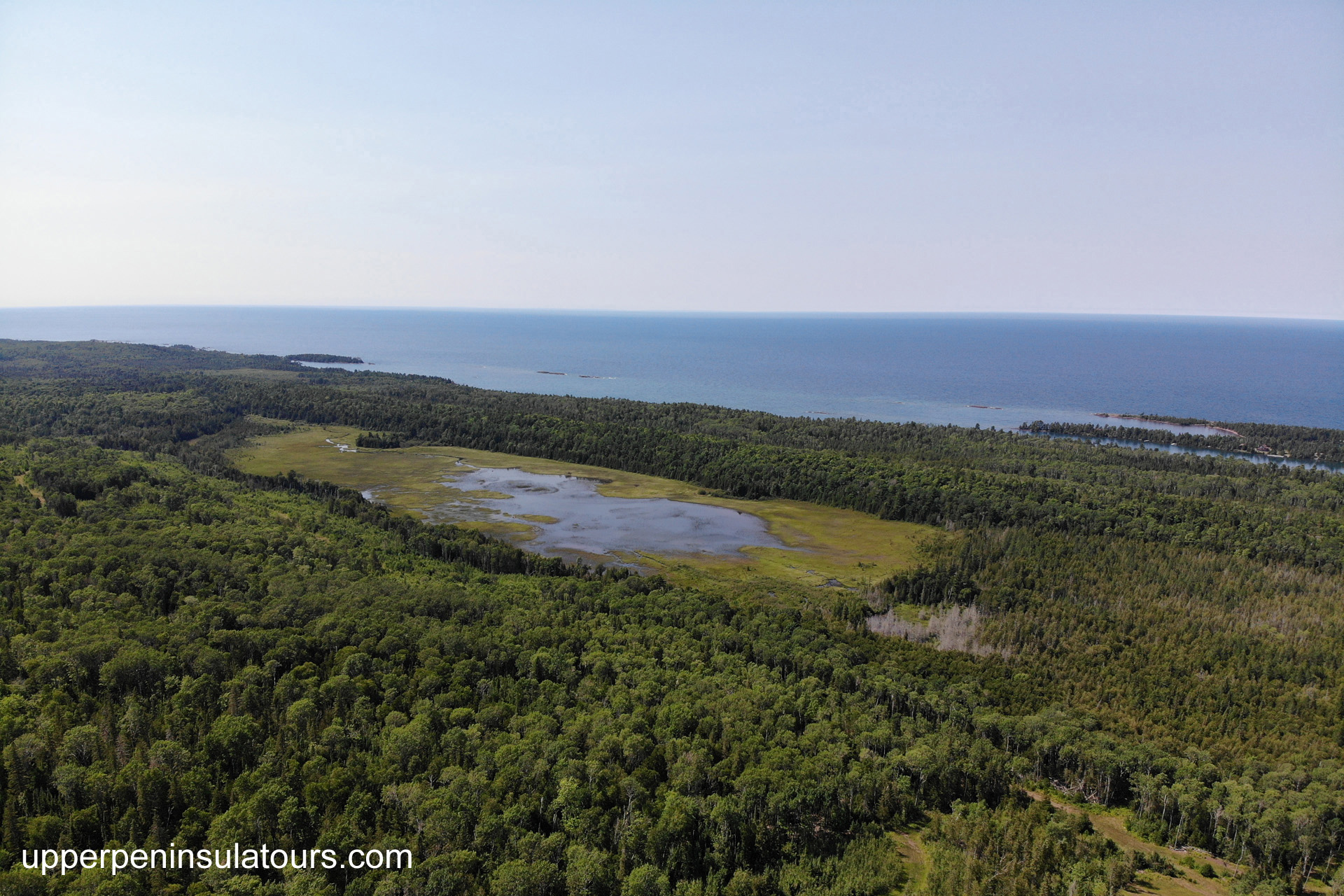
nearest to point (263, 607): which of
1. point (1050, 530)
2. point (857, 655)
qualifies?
point (857, 655)

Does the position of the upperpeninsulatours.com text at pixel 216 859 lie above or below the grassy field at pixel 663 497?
below

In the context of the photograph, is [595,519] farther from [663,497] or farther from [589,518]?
[663,497]

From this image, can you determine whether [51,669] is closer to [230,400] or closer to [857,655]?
[857,655]

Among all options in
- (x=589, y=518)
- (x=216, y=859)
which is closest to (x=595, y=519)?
(x=589, y=518)

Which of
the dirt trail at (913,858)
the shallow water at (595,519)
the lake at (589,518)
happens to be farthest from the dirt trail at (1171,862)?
the lake at (589,518)

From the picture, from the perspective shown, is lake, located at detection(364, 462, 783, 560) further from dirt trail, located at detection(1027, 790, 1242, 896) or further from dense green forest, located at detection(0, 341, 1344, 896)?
dirt trail, located at detection(1027, 790, 1242, 896)

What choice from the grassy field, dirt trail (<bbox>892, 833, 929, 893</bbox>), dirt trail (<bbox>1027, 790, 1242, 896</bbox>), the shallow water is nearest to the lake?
the shallow water

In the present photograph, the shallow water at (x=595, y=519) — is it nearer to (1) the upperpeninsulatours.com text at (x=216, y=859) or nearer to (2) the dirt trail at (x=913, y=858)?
(2) the dirt trail at (x=913, y=858)
